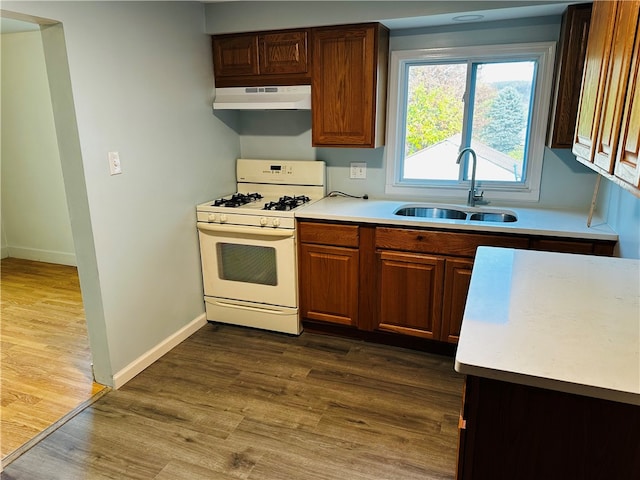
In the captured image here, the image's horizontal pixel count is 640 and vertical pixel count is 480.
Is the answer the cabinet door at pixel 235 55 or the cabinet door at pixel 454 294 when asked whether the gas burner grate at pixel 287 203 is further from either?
the cabinet door at pixel 454 294

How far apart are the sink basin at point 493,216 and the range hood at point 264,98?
1333mm

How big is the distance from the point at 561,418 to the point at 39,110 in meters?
4.66

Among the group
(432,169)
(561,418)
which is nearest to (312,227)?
(432,169)

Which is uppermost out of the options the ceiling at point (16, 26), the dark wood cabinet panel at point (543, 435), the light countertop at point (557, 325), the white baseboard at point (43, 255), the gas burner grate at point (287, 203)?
the ceiling at point (16, 26)

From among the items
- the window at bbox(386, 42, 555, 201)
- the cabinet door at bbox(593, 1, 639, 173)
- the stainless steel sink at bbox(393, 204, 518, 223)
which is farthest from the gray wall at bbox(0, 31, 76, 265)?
the cabinet door at bbox(593, 1, 639, 173)

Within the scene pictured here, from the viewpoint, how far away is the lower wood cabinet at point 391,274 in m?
2.58

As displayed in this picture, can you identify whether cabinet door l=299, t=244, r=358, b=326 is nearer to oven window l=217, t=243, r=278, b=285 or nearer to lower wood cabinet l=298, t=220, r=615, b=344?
lower wood cabinet l=298, t=220, r=615, b=344

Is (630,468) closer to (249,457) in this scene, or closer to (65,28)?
(249,457)

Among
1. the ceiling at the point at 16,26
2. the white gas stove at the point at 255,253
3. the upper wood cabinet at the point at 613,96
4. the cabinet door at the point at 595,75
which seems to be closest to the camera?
the upper wood cabinet at the point at 613,96

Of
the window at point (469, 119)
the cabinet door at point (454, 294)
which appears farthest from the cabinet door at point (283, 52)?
the cabinet door at point (454, 294)

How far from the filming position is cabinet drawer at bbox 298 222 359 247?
2.80 m

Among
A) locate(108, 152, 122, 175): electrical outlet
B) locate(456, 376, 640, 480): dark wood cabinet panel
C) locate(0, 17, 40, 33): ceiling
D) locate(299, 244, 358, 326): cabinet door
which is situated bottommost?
locate(299, 244, 358, 326): cabinet door

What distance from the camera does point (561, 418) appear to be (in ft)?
3.58

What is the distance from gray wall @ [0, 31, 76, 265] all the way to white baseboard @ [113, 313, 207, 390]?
1999 mm
